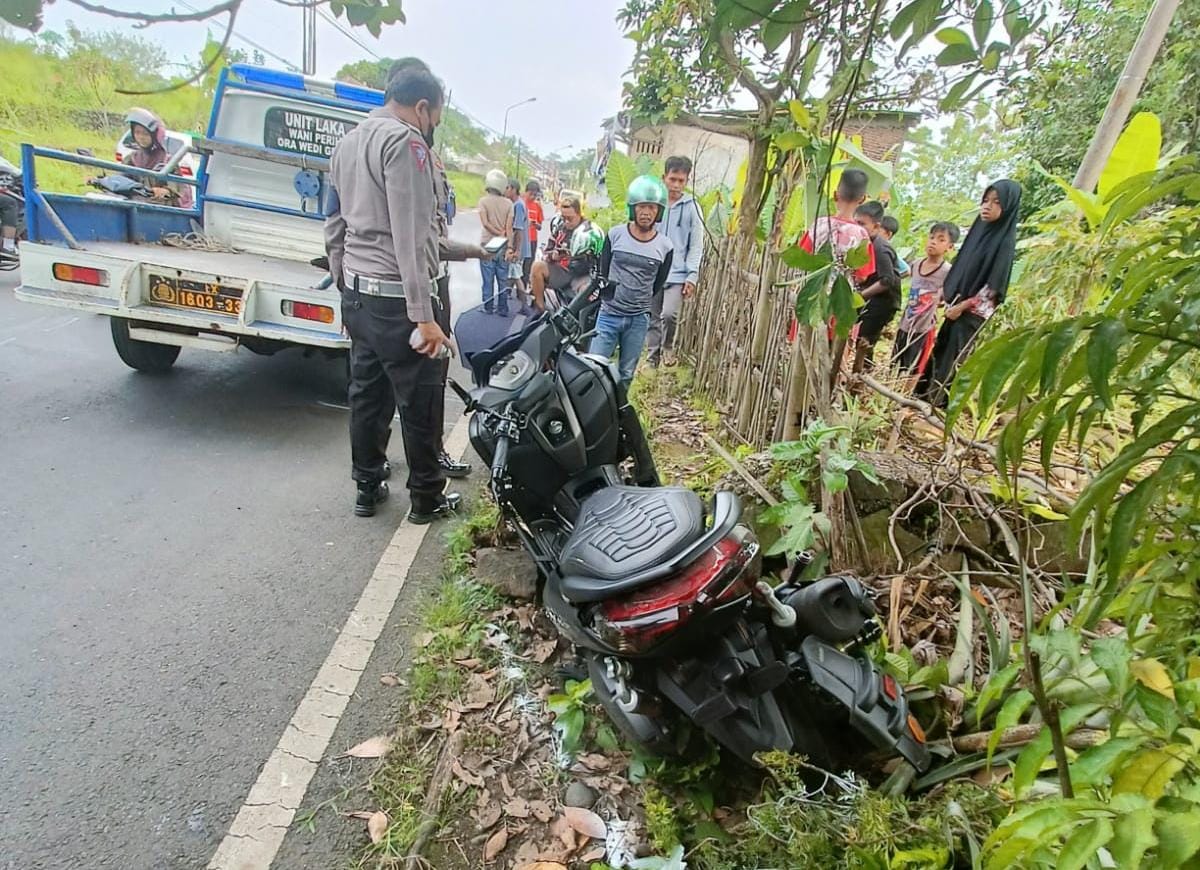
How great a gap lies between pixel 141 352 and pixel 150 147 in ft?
10.6

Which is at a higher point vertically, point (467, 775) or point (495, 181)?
point (495, 181)

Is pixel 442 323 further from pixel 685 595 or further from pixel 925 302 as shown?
pixel 925 302

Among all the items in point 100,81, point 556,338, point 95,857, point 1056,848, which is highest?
point 100,81

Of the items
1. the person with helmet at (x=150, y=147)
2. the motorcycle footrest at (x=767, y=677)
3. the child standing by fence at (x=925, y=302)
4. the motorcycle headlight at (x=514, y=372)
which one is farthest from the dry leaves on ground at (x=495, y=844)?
the person with helmet at (x=150, y=147)

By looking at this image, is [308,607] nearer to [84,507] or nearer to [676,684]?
[84,507]

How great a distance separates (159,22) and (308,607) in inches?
85.0

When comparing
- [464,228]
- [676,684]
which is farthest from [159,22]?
[464,228]

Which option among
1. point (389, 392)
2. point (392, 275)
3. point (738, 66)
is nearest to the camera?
point (738, 66)

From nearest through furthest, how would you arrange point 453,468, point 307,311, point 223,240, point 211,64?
point 211,64, point 453,468, point 307,311, point 223,240

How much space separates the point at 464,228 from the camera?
18391mm

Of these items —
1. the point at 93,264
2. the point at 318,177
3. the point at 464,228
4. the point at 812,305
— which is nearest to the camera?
the point at 812,305

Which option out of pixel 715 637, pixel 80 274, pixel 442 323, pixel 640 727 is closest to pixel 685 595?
pixel 715 637

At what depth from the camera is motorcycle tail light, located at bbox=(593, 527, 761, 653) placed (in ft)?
4.81

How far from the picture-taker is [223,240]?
5.34 m
